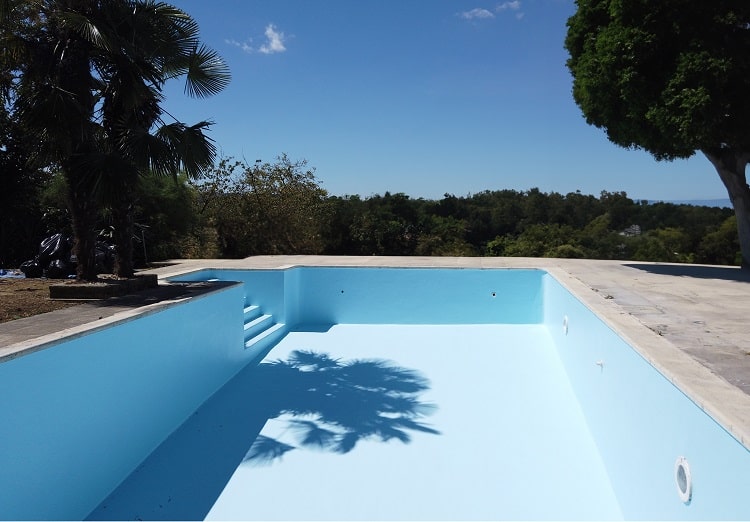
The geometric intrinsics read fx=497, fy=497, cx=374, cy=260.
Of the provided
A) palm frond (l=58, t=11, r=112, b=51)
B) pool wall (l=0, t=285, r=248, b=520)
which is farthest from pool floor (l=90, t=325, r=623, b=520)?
palm frond (l=58, t=11, r=112, b=51)

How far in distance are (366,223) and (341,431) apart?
21.0 meters

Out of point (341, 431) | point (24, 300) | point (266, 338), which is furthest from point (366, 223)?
point (341, 431)

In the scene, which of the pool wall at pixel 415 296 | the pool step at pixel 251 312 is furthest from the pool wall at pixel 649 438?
the pool step at pixel 251 312

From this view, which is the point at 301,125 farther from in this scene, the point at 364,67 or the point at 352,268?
the point at 352,268

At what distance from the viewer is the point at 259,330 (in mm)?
8695

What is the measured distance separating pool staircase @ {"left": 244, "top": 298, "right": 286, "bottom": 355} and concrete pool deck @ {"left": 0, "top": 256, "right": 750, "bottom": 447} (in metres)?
1.21

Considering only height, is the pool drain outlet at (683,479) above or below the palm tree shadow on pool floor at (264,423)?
above

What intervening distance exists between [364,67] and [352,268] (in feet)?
37.4

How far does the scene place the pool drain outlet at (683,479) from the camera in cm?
251

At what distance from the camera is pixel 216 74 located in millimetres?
7039

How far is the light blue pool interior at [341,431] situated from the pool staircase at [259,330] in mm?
150

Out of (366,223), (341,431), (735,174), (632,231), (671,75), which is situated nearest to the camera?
(341,431)

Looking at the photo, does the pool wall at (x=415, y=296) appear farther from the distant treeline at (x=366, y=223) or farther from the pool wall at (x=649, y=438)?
the pool wall at (x=649, y=438)

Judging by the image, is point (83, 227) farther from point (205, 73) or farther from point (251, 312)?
point (251, 312)
